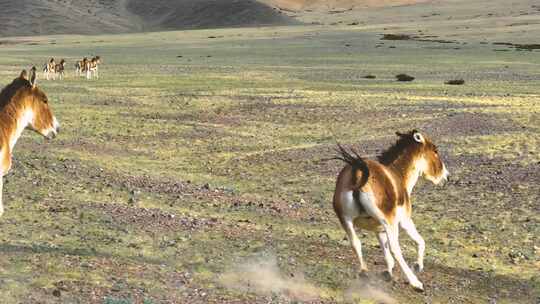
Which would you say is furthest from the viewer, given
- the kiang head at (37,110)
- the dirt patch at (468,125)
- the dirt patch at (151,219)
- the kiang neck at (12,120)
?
the dirt patch at (468,125)

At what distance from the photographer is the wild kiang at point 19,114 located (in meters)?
11.3

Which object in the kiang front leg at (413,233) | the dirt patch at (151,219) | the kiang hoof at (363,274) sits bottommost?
the dirt patch at (151,219)

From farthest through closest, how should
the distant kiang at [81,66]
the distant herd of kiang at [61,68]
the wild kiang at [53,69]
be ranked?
the distant kiang at [81,66] < the distant herd of kiang at [61,68] < the wild kiang at [53,69]

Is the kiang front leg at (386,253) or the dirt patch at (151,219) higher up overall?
the kiang front leg at (386,253)

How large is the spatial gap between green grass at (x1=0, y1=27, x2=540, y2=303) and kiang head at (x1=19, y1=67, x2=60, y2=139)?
1.65 metres

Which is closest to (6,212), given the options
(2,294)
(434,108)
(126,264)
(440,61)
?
(126,264)

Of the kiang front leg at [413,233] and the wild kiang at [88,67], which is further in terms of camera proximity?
the wild kiang at [88,67]

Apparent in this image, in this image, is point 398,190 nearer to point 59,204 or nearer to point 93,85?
point 59,204

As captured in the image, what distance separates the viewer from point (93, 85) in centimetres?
4353

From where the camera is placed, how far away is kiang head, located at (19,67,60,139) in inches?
459

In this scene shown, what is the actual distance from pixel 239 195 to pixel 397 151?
6.60 metres

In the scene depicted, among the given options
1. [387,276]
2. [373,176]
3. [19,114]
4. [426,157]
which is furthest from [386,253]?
[19,114]

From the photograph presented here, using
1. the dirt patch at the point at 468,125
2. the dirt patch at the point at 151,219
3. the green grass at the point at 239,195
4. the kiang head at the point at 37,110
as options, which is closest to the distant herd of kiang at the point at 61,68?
Answer: the green grass at the point at 239,195

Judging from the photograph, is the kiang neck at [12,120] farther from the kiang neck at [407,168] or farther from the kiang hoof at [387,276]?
the kiang hoof at [387,276]
